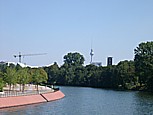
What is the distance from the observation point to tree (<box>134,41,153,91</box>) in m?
116

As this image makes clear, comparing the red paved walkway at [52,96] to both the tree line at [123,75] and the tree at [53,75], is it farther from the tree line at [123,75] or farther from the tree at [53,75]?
the tree at [53,75]

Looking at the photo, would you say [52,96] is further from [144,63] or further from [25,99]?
[144,63]

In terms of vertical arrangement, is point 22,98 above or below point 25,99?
above

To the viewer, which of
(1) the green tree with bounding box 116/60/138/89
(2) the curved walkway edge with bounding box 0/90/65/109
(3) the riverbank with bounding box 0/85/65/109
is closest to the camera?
(2) the curved walkway edge with bounding box 0/90/65/109

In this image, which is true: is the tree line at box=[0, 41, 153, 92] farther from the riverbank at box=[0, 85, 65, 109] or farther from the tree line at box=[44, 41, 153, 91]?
the riverbank at box=[0, 85, 65, 109]

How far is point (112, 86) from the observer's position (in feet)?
470

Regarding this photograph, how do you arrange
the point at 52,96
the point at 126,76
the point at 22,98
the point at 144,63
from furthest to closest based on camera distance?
the point at 126,76, the point at 144,63, the point at 52,96, the point at 22,98

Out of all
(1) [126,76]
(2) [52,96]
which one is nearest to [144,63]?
(1) [126,76]

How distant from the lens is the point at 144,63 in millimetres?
122562

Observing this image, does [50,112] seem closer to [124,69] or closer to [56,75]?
[124,69]

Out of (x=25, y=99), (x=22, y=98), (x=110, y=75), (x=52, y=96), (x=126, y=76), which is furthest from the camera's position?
(x=110, y=75)

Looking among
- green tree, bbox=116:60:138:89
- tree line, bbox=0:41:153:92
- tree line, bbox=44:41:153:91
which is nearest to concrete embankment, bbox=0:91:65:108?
tree line, bbox=0:41:153:92

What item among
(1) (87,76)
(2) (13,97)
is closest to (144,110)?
(2) (13,97)

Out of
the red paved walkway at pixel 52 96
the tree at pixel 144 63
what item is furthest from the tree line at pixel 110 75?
the red paved walkway at pixel 52 96
